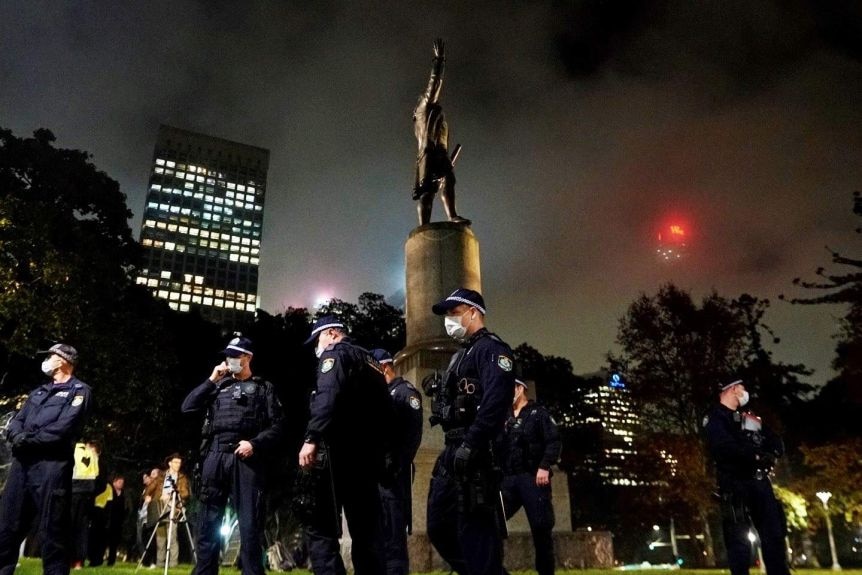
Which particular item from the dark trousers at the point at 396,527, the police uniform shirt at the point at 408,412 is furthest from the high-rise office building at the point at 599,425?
the dark trousers at the point at 396,527

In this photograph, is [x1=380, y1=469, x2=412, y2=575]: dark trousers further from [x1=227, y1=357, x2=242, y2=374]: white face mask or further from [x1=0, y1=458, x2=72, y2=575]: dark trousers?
[x1=0, y1=458, x2=72, y2=575]: dark trousers

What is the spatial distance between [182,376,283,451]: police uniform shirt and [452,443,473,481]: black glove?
7.11 feet

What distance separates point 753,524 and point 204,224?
401 feet

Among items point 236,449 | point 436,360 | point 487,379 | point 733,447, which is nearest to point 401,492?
point 236,449

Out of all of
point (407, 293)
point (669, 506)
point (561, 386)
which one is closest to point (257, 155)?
point (561, 386)

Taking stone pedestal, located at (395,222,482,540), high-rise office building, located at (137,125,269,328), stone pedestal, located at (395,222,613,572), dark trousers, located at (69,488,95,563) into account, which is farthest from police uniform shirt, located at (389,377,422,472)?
high-rise office building, located at (137,125,269,328)

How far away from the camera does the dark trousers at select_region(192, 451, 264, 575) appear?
A: 486cm

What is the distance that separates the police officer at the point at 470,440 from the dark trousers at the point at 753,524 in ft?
8.76

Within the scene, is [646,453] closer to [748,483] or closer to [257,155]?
[748,483]

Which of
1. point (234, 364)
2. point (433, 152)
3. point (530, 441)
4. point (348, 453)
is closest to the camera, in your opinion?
point (348, 453)

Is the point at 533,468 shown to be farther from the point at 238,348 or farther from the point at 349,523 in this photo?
the point at 238,348

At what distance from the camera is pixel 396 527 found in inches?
220

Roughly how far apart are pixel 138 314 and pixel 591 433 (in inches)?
1104

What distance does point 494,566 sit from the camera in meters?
3.96
